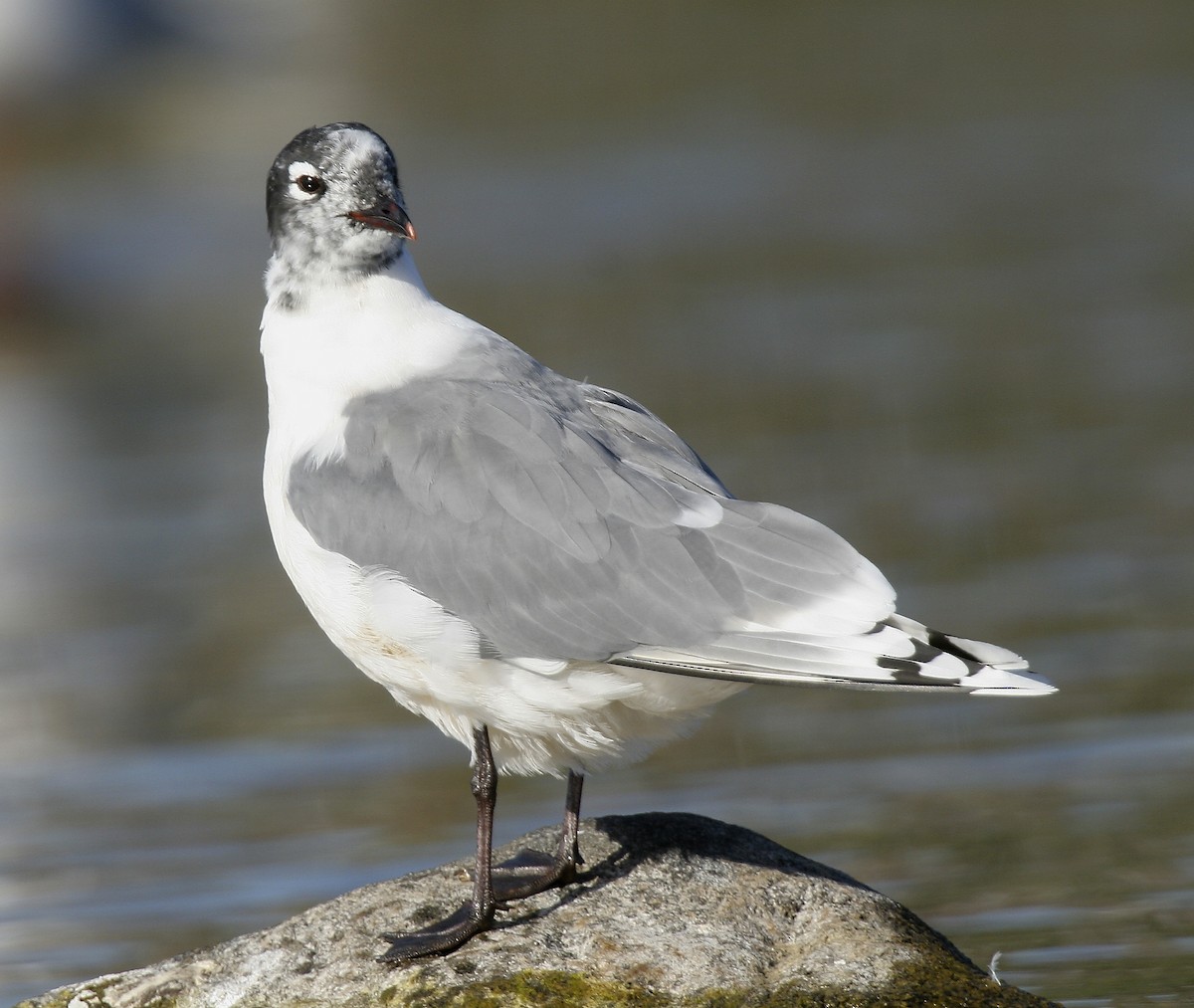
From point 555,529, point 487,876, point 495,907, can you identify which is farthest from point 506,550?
point 495,907

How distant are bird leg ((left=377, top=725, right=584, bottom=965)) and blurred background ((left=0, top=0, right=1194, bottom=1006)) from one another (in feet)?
4.65

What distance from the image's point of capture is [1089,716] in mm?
8734

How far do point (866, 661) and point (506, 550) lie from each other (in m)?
1.07

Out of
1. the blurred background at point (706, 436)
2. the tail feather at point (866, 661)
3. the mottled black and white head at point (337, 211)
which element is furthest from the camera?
the blurred background at point (706, 436)

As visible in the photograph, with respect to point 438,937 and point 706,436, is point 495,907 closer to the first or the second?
point 438,937

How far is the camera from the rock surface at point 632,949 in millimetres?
5379

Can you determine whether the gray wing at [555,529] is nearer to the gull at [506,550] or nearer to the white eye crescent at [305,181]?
the gull at [506,550]

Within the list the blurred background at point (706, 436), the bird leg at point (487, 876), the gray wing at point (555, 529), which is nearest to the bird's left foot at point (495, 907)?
the bird leg at point (487, 876)

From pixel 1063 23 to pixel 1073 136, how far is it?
9.53 metres

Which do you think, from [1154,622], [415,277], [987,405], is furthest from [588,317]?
[415,277]

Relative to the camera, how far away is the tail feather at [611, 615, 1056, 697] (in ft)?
15.9

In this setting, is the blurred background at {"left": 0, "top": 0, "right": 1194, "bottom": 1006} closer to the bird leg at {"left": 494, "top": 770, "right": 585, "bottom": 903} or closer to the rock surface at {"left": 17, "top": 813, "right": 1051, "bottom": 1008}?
the rock surface at {"left": 17, "top": 813, "right": 1051, "bottom": 1008}

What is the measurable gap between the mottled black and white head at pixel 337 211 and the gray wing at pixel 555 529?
470 mm

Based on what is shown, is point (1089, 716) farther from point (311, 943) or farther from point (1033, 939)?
point (311, 943)
